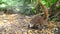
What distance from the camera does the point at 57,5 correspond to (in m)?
4.72

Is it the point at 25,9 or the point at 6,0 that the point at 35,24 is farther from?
the point at 6,0

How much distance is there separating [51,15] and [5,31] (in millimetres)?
1471

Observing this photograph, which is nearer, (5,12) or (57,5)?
(57,5)

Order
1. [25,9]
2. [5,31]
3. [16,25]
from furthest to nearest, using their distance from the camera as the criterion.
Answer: [25,9]
[16,25]
[5,31]

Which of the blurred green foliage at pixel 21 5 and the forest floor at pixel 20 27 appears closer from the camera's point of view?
the forest floor at pixel 20 27

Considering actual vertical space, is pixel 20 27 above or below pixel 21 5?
below

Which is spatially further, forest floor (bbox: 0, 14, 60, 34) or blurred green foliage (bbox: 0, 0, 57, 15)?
blurred green foliage (bbox: 0, 0, 57, 15)

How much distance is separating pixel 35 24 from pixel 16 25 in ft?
1.67

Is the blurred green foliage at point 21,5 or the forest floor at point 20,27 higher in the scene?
the blurred green foliage at point 21,5

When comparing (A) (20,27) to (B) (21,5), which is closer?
(A) (20,27)

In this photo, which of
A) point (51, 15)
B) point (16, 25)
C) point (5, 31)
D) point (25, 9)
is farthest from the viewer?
point (25, 9)

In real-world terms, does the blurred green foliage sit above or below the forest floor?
above

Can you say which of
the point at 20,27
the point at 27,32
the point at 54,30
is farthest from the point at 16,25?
the point at 54,30

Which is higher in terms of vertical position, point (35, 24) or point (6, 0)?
point (6, 0)
